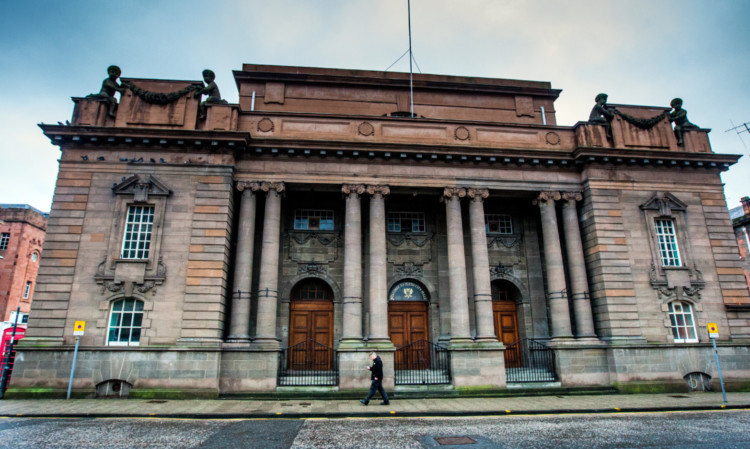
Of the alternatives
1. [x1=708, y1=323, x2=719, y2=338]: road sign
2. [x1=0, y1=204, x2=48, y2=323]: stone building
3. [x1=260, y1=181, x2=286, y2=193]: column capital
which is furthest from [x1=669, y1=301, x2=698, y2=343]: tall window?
[x1=0, y1=204, x2=48, y2=323]: stone building

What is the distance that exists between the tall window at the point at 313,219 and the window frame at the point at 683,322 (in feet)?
46.8

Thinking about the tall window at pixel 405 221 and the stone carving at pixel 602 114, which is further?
the tall window at pixel 405 221

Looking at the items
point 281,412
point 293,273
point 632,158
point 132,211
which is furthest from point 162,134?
point 632,158

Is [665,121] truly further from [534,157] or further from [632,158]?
[534,157]

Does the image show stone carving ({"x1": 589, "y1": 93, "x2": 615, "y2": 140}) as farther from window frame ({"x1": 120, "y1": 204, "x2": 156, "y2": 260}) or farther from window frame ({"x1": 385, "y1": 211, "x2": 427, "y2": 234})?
window frame ({"x1": 120, "y1": 204, "x2": 156, "y2": 260})

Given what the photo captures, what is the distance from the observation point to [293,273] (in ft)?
61.3

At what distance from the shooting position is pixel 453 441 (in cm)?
834

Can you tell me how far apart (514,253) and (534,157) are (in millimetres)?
4560

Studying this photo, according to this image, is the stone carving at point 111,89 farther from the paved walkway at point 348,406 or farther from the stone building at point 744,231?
the stone building at point 744,231

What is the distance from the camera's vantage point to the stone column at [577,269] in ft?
56.0

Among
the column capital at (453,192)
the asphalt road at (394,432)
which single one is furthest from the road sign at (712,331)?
the column capital at (453,192)

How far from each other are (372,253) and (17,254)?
1586 inches

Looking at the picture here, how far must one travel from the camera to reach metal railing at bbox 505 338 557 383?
1620 cm

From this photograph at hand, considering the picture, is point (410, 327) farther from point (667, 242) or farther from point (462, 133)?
point (667, 242)
